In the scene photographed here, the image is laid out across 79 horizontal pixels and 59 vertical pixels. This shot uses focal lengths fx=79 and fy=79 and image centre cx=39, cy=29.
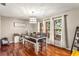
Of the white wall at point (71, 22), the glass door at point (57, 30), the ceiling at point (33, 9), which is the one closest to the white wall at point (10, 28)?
the ceiling at point (33, 9)

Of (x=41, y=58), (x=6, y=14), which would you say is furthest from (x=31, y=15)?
(x=41, y=58)

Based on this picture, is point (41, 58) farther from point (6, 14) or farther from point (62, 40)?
point (6, 14)

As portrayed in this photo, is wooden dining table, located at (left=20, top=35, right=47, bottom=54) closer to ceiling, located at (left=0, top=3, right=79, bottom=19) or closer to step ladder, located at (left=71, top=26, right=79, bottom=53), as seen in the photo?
ceiling, located at (left=0, top=3, right=79, bottom=19)

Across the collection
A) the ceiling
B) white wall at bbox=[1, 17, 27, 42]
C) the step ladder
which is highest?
the ceiling

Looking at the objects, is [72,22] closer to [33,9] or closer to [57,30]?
[57,30]

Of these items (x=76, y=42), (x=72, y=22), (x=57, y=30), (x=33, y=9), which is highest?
(x=33, y=9)

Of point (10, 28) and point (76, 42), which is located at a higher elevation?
point (10, 28)

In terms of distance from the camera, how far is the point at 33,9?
50.7 inches

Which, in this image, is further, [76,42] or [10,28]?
[10,28]

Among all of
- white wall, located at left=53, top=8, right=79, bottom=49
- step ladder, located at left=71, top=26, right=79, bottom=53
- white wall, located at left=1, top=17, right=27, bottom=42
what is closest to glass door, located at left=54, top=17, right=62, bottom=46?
white wall, located at left=53, top=8, right=79, bottom=49

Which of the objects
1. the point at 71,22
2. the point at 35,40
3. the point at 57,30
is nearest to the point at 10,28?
the point at 35,40

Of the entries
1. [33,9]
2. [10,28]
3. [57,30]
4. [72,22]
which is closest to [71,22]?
[72,22]

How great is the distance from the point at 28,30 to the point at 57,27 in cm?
56

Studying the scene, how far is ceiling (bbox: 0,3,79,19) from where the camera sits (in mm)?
1192
